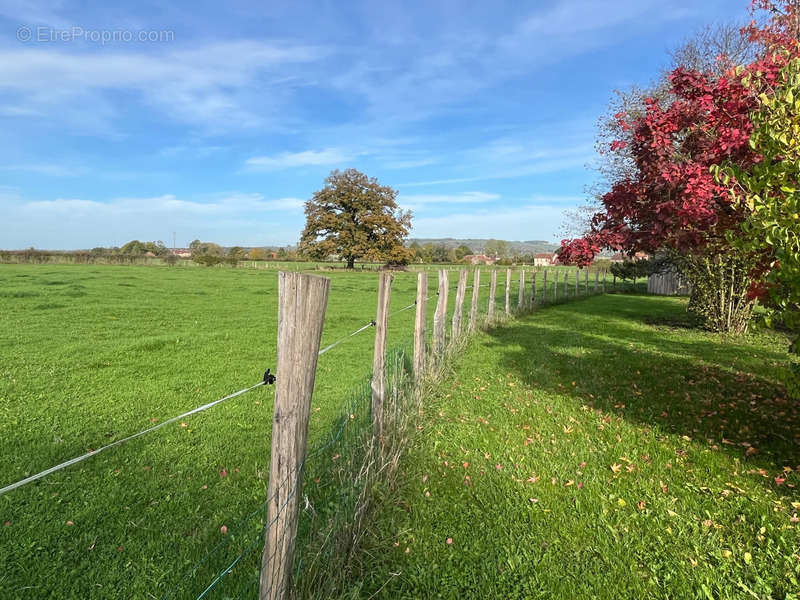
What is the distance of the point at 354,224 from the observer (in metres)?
54.8

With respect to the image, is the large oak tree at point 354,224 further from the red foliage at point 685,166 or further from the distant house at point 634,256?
the red foliage at point 685,166

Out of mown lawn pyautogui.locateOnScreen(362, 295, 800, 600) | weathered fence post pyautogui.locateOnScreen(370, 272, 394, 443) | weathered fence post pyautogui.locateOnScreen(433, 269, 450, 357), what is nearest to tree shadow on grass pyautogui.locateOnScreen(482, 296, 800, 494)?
mown lawn pyautogui.locateOnScreen(362, 295, 800, 600)

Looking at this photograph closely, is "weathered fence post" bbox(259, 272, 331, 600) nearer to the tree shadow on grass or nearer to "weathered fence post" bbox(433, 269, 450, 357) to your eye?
the tree shadow on grass

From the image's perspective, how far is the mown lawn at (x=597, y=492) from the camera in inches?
122

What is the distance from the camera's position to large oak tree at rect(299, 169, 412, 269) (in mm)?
53156

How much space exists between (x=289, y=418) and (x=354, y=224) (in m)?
53.7

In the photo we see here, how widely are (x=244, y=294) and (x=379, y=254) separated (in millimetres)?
30675

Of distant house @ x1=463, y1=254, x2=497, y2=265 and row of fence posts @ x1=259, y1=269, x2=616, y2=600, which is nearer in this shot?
row of fence posts @ x1=259, y1=269, x2=616, y2=600

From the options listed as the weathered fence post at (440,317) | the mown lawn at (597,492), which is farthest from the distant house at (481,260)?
the mown lawn at (597,492)

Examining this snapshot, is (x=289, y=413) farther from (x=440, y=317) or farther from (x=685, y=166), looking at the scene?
(x=685, y=166)

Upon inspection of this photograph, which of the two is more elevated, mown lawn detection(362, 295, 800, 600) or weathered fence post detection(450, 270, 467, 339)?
weathered fence post detection(450, 270, 467, 339)

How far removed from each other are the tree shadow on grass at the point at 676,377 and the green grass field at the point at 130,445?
11.0ft

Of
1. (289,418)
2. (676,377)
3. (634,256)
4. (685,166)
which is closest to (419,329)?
(289,418)

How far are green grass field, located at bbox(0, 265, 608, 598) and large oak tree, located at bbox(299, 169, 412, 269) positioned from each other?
40635mm
